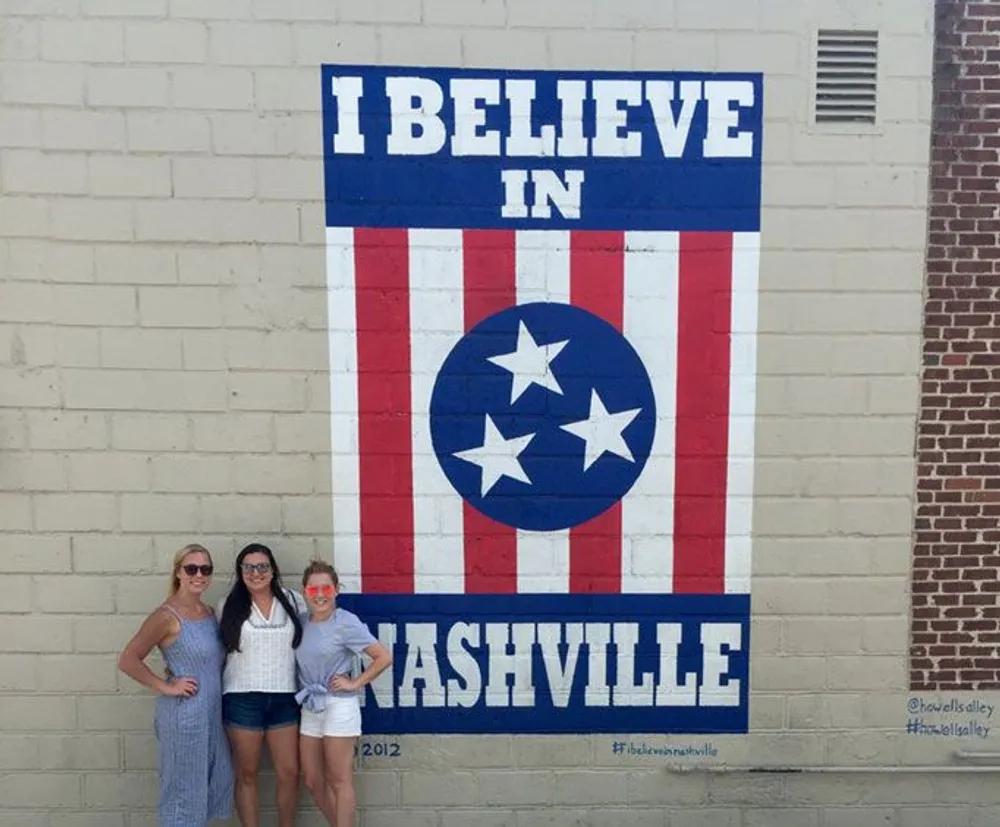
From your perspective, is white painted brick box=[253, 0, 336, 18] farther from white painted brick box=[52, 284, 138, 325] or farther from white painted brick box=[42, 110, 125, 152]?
white painted brick box=[52, 284, 138, 325]

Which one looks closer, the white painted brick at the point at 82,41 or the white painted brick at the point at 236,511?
the white painted brick at the point at 82,41

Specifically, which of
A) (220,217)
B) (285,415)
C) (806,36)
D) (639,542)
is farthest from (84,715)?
(806,36)

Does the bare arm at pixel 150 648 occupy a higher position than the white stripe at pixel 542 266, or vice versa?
the white stripe at pixel 542 266

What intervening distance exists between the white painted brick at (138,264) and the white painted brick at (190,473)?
0.92 m

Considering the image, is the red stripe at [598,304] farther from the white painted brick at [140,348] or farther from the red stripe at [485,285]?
the white painted brick at [140,348]

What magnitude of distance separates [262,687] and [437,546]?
1.09 m

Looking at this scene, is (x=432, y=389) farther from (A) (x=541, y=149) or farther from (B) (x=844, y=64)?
(B) (x=844, y=64)

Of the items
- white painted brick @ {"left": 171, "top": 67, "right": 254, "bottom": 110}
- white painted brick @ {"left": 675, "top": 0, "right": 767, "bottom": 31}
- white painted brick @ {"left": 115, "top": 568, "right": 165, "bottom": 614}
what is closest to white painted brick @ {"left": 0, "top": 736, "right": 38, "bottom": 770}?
white painted brick @ {"left": 115, "top": 568, "right": 165, "bottom": 614}

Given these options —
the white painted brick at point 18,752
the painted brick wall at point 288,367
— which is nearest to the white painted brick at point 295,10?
the painted brick wall at point 288,367

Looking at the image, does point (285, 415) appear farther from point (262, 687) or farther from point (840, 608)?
point (840, 608)

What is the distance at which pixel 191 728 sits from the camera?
4145mm

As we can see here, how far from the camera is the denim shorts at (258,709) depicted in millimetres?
4258

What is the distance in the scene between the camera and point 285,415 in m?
4.44

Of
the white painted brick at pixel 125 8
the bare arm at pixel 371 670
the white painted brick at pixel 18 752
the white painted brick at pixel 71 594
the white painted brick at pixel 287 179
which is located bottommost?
the white painted brick at pixel 18 752
